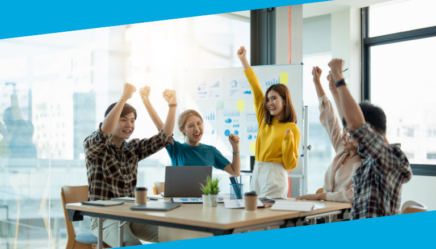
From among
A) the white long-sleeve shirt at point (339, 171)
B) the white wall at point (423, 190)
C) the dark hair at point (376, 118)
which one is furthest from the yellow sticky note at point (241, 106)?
the white wall at point (423, 190)

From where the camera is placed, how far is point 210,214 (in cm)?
179

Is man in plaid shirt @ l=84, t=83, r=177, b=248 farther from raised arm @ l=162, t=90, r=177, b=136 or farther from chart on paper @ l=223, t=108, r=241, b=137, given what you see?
chart on paper @ l=223, t=108, r=241, b=137

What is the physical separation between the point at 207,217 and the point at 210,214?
9 centimetres

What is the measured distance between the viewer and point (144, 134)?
→ 4.42 m

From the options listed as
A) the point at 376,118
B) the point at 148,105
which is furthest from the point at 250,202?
the point at 148,105

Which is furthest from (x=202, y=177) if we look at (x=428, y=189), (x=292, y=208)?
(x=428, y=189)

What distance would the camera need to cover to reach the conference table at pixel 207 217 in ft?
5.27

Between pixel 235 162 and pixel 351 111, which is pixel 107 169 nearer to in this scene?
pixel 235 162

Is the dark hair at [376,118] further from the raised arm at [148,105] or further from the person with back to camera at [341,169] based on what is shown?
the raised arm at [148,105]

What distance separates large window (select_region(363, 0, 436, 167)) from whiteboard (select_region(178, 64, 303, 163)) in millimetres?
2028

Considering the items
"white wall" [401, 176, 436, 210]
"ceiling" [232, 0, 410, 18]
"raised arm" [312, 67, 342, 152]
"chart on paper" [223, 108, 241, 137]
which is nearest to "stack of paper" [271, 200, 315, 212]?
"raised arm" [312, 67, 342, 152]

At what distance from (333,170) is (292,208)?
23.5 inches

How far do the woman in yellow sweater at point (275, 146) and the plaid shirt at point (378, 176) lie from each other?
99 cm

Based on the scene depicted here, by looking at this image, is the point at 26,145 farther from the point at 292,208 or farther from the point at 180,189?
the point at 292,208
